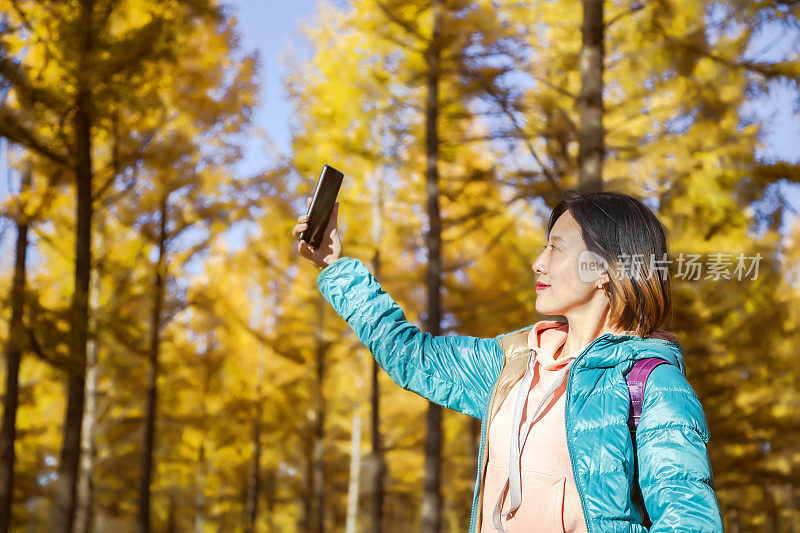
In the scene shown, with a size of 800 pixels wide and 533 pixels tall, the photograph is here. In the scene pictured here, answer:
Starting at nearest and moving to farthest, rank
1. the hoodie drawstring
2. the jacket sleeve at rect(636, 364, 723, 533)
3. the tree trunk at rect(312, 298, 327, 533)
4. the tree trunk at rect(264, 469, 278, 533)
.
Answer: the jacket sleeve at rect(636, 364, 723, 533) < the hoodie drawstring < the tree trunk at rect(312, 298, 327, 533) < the tree trunk at rect(264, 469, 278, 533)

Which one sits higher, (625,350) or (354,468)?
(625,350)

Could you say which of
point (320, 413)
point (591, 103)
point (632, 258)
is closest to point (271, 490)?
point (320, 413)

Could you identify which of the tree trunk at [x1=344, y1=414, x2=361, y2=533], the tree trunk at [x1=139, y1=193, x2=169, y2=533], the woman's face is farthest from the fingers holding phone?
the tree trunk at [x1=344, y1=414, x2=361, y2=533]

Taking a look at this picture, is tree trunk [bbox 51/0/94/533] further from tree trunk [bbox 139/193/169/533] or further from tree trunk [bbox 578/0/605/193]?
tree trunk [bbox 578/0/605/193]

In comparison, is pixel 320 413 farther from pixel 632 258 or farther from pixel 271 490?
pixel 632 258

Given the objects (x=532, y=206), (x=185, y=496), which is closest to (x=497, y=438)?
(x=532, y=206)

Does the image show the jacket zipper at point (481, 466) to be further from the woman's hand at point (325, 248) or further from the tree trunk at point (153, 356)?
the tree trunk at point (153, 356)

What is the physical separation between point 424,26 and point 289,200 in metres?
2.92

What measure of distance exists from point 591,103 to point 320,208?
3.28 meters

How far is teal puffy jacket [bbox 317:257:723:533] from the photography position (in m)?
1.08

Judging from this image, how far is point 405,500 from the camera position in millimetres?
28125

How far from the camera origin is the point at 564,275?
1.44 m

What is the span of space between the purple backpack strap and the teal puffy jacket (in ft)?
0.04

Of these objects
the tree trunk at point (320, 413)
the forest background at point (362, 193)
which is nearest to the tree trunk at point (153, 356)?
the forest background at point (362, 193)
